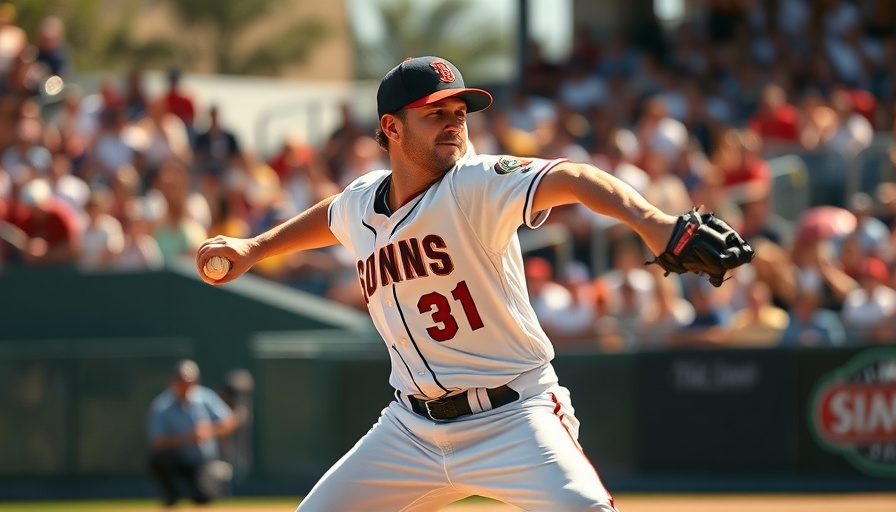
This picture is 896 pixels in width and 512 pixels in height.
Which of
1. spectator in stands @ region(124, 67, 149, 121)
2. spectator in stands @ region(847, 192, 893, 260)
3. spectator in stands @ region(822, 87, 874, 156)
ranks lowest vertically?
spectator in stands @ region(847, 192, 893, 260)

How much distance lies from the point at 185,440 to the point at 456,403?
7914 millimetres

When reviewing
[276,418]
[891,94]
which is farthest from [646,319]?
[891,94]

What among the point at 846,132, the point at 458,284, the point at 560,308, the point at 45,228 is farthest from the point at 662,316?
the point at 458,284

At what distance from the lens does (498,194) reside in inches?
181

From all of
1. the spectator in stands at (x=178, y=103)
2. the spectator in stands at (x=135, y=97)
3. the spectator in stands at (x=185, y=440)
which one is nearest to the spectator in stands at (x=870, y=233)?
the spectator in stands at (x=185, y=440)

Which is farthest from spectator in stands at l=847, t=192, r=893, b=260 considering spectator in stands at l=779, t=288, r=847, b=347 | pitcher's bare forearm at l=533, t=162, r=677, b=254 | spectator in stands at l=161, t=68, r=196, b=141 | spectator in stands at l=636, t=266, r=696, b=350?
pitcher's bare forearm at l=533, t=162, r=677, b=254

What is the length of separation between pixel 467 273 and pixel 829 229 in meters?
8.81

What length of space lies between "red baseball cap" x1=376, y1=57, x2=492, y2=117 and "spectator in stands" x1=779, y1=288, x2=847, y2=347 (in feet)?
26.7

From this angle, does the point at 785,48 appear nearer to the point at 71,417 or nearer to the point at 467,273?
the point at 71,417

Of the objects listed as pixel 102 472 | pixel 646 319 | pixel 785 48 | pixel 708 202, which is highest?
pixel 785 48

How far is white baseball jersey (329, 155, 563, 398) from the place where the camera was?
15.4ft

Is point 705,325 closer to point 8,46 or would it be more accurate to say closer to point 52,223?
point 52,223

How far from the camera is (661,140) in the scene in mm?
14422

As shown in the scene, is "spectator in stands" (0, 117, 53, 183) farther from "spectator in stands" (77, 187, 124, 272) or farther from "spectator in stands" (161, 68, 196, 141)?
"spectator in stands" (161, 68, 196, 141)
